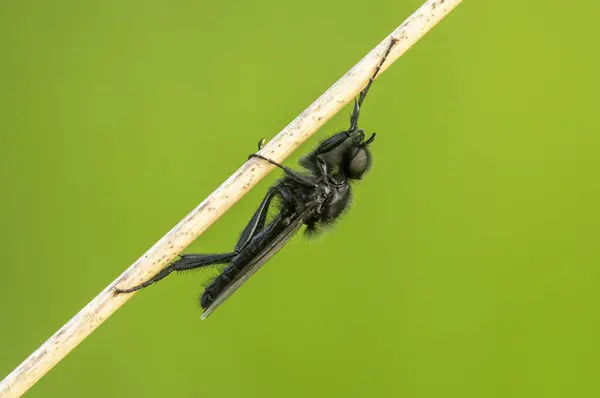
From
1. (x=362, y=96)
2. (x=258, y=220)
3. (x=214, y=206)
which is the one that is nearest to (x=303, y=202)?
(x=258, y=220)

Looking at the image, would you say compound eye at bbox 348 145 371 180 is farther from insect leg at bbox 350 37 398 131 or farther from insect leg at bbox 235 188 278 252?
insect leg at bbox 235 188 278 252

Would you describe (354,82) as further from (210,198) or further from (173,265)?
(173,265)

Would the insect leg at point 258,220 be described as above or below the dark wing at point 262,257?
Answer: above

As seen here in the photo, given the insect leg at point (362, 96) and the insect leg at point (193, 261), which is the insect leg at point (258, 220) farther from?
the insect leg at point (362, 96)

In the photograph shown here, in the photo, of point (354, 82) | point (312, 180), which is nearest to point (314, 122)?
point (354, 82)

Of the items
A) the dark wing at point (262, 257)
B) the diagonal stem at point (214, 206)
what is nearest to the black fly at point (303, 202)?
the dark wing at point (262, 257)

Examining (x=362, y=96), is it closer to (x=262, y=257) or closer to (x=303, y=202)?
(x=303, y=202)

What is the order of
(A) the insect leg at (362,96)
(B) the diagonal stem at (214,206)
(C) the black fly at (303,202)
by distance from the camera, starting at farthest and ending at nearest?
(C) the black fly at (303,202) → (A) the insect leg at (362,96) → (B) the diagonal stem at (214,206)
